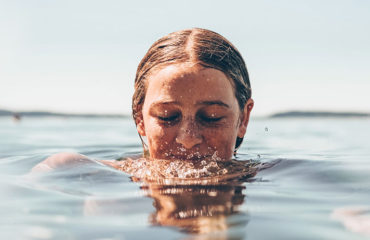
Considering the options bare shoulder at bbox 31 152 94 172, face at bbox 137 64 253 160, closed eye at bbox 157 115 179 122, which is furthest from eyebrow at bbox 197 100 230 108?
bare shoulder at bbox 31 152 94 172

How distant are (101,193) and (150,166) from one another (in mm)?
854

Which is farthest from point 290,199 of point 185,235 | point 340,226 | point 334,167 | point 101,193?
point 334,167

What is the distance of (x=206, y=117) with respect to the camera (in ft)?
10.4

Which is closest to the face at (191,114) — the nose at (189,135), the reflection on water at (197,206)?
the nose at (189,135)

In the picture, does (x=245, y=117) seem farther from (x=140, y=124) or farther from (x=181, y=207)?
(x=181, y=207)

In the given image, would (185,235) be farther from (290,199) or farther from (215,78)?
(215,78)

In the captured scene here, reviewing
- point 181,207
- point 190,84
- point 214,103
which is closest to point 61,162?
point 190,84

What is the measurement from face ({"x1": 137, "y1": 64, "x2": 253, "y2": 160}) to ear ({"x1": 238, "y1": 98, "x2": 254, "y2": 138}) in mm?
390

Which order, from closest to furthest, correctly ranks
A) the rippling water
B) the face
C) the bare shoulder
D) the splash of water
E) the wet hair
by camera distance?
the rippling water
the splash of water
the face
the bare shoulder
the wet hair

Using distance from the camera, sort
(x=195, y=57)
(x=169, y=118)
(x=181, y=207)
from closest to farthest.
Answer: (x=181, y=207) → (x=169, y=118) → (x=195, y=57)

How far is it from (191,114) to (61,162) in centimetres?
121

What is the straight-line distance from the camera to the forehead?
315 cm

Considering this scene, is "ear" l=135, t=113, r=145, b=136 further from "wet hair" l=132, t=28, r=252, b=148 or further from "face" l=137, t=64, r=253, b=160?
"face" l=137, t=64, r=253, b=160

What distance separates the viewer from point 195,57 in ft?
11.3
